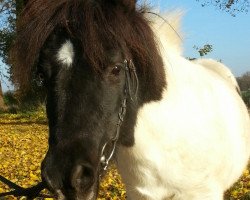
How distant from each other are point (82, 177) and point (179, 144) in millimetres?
1126

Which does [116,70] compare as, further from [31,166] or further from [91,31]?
[31,166]

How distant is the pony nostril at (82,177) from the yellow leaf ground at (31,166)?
861mm

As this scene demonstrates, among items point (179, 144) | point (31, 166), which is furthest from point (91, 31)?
point (31, 166)

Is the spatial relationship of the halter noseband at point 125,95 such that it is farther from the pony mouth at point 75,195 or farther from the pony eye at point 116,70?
the pony mouth at point 75,195

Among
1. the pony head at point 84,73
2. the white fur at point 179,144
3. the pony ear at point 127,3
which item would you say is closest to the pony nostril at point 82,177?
the pony head at point 84,73

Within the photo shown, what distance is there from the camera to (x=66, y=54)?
2.61 metres

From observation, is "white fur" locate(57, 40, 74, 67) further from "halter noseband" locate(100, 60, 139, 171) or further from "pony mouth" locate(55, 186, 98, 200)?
"pony mouth" locate(55, 186, 98, 200)

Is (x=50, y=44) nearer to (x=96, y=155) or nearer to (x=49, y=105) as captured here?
(x=49, y=105)

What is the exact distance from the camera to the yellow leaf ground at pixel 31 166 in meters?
5.96

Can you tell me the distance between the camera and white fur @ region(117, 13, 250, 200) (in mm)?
3260

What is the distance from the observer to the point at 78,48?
2.64 metres

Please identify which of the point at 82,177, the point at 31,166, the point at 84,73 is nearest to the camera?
the point at 82,177

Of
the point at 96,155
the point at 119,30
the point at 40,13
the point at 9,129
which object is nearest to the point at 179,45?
the point at 119,30

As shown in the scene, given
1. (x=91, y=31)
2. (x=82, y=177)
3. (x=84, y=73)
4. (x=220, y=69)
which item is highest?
(x=91, y=31)
